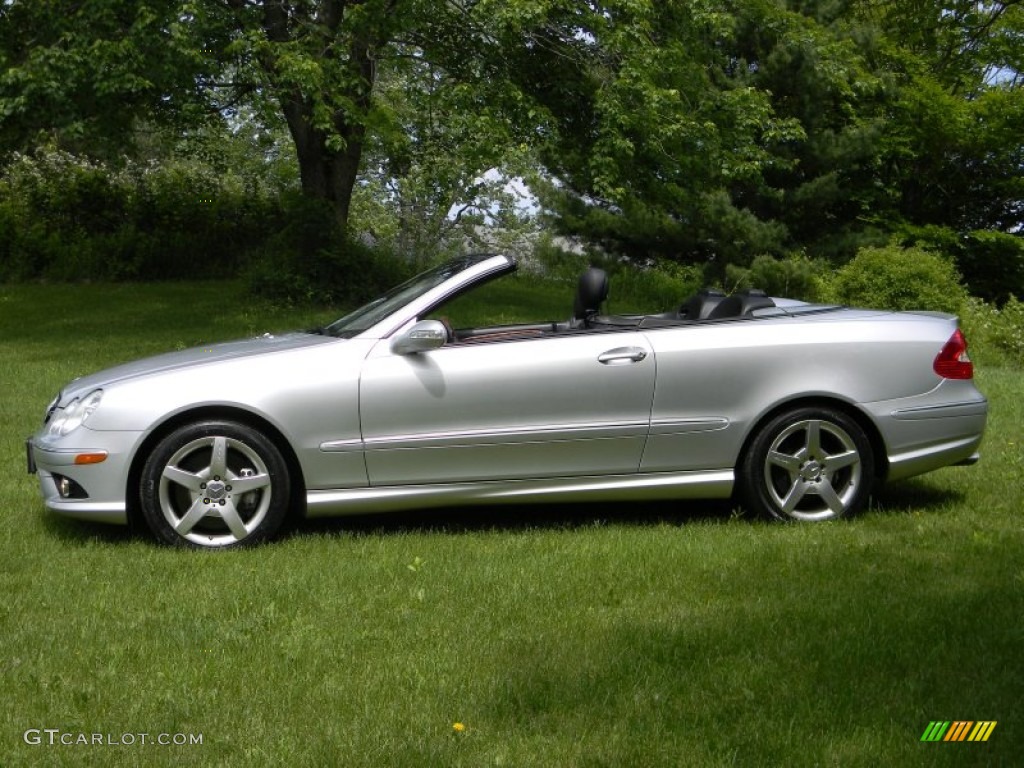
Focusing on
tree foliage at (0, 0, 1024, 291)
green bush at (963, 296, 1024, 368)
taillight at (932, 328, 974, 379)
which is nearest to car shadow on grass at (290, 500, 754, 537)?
taillight at (932, 328, 974, 379)

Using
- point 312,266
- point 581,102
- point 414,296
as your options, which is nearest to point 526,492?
point 414,296

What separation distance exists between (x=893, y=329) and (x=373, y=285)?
14.8 metres

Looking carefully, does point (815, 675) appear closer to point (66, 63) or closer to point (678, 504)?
point (678, 504)

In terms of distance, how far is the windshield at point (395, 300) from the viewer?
6.49 meters

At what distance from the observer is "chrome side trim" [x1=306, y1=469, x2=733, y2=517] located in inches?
241

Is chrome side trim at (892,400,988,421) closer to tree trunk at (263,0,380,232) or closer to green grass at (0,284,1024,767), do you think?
green grass at (0,284,1024,767)

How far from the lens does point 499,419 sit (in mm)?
6156

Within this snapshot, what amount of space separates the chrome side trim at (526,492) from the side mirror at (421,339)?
66 centimetres

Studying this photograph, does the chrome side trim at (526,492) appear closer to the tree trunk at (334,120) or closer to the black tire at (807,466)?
the black tire at (807,466)

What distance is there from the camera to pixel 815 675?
412 centimetres

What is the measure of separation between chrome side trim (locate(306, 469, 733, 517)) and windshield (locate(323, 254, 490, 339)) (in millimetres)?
812

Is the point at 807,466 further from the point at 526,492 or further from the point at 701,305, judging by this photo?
the point at 526,492

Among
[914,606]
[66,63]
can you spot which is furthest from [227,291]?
[914,606]

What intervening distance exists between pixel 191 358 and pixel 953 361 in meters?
3.85
